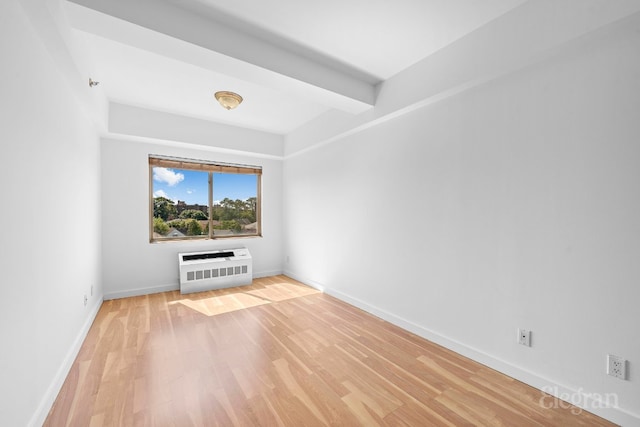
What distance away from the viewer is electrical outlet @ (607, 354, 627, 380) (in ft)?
5.08

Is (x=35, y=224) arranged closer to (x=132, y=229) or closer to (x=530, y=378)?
(x=132, y=229)

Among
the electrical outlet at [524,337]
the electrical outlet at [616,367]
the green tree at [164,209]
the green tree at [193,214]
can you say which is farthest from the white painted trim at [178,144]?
the electrical outlet at [616,367]

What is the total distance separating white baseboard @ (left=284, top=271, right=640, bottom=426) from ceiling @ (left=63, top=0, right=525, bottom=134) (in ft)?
8.19

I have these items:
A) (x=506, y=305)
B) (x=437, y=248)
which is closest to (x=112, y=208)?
(x=437, y=248)

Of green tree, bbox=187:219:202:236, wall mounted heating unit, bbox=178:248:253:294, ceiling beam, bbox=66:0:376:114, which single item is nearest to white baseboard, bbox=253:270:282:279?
wall mounted heating unit, bbox=178:248:253:294

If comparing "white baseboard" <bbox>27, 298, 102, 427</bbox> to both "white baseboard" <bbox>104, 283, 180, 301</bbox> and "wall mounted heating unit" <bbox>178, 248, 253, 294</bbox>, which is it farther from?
"wall mounted heating unit" <bbox>178, 248, 253, 294</bbox>

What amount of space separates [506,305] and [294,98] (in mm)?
3169

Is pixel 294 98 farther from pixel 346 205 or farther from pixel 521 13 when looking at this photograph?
pixel 521 13

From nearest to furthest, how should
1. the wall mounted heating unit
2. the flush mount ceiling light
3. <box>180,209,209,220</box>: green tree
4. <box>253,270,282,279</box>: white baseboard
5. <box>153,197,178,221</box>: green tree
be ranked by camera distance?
the flush mount ceiling light → the wall mounted heating unit → <box>153,197,178,221</box>: green tree → <box>180,209,209,220</box>: green tree → <box>253,270,282,279</box>: white baseboard

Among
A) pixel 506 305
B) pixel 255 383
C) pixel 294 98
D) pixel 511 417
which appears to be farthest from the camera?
pixel 294 98

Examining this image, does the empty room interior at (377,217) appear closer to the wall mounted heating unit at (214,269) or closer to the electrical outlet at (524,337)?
the electrical outlet at (524,337)

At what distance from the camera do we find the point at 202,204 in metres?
4.59

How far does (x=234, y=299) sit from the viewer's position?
12.3 ft

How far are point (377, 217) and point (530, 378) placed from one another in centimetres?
191
